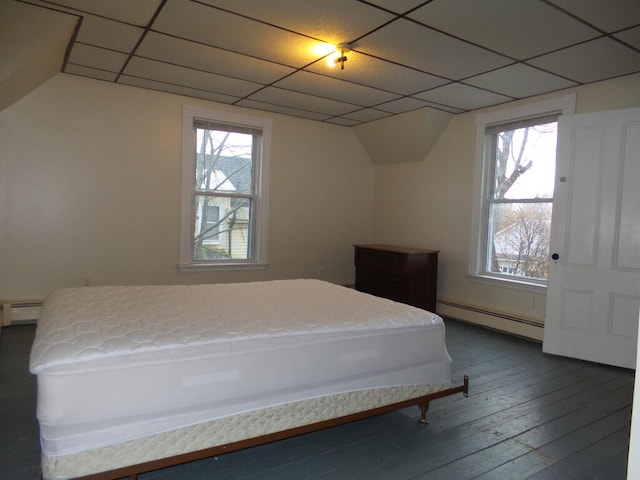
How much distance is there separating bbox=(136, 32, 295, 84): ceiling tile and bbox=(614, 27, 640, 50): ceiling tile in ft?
7.92

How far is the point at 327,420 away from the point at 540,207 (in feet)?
10.8

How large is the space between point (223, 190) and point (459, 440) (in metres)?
3.67

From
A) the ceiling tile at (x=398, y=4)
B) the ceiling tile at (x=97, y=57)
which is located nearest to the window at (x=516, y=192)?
the ceiling tile at (x=398, y=4)

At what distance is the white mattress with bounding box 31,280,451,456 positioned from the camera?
5.16ft

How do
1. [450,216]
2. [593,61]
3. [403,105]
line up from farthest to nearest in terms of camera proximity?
[450,216]
[403,105]
[593,61]

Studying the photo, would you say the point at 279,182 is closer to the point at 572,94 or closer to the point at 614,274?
the point at 572,94

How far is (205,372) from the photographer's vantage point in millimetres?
1780

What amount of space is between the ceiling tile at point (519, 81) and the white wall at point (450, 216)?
0.18 meters

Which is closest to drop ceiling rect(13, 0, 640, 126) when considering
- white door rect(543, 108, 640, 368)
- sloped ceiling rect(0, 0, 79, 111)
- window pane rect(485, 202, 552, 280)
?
sloped ceiling rect(0, 0, 79, 111)

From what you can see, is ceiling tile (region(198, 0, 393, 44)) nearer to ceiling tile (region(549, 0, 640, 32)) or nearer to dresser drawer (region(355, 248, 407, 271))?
ceiling tile (region(549, 0, 640, 32))

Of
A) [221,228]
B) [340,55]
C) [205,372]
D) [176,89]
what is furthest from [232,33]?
[221,228]

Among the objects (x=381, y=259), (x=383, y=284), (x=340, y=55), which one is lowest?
(x=383, y=284)

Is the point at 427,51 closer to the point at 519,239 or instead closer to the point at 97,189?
the point at 519,239

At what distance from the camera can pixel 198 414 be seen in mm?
1763
